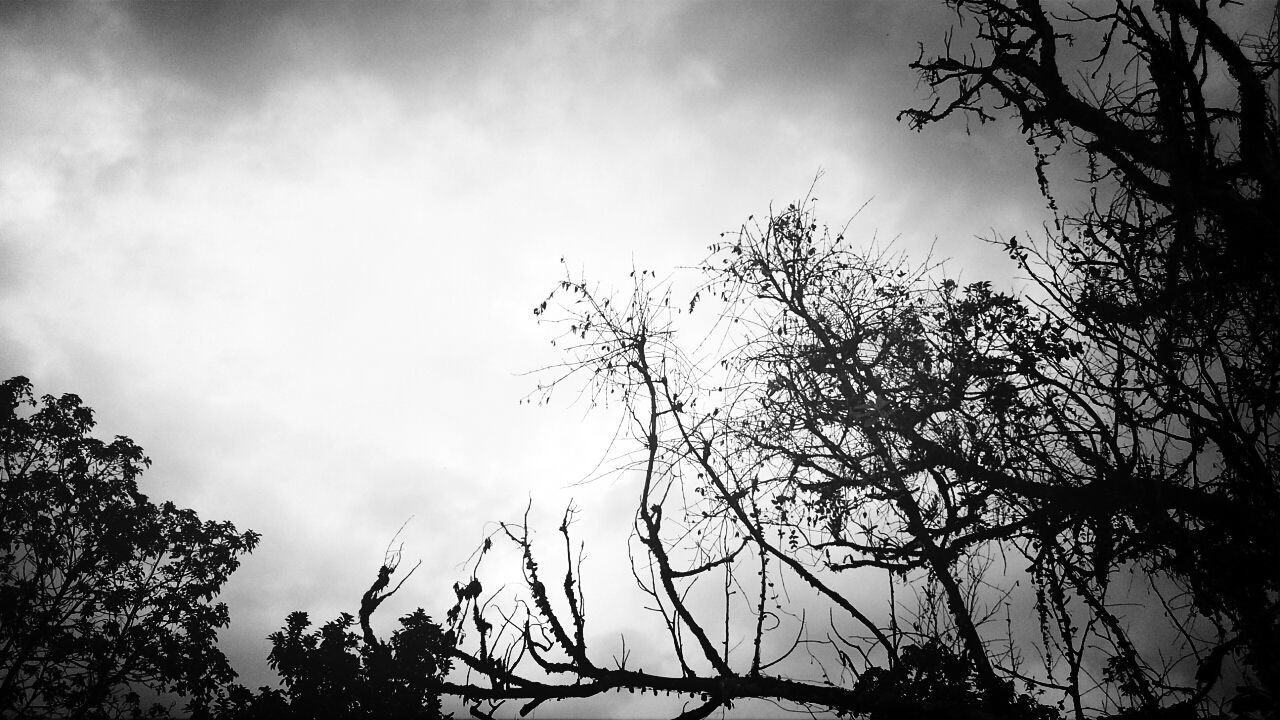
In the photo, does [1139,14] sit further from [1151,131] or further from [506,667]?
[506,667]

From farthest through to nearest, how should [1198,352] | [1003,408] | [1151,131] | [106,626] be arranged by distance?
[106,626] < [1003,408] < [1151,131] < [1198,352]

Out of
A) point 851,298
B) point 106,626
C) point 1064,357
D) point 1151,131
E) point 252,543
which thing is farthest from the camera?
point 252,543

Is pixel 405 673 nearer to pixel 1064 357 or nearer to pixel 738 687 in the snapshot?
pixel 738 687

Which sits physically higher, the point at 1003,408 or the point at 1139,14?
the point at 1139,14

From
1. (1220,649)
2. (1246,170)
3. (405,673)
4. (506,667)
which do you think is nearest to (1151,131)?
(1246,170)

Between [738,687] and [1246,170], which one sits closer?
[738,687]

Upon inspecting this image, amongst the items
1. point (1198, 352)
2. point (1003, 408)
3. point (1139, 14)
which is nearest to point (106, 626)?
point (1003, 408)

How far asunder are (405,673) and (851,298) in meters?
8.00

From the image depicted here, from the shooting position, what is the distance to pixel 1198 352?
381 cm

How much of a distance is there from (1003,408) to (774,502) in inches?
125

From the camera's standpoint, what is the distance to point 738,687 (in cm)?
388

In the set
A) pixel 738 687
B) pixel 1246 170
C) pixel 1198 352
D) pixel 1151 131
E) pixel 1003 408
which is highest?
pixel 1151 131


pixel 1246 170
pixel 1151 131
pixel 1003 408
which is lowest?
pixel 1003 408

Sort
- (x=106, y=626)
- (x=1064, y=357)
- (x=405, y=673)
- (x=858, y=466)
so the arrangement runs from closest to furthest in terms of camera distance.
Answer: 1. (x=405, y=673)
2. (x=1064, y=357)
3. (x=858, y=466)
4. (x=106, y=626)
